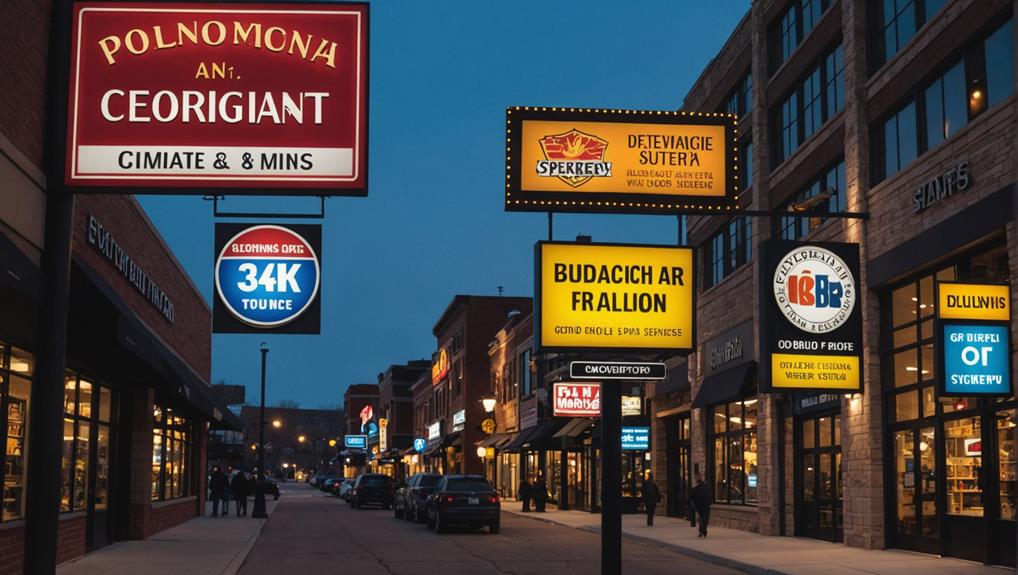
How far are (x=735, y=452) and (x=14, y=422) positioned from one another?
2199cm

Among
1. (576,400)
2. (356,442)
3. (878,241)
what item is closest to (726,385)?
(878,241)

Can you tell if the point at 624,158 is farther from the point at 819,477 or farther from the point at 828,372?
the point at 819,477

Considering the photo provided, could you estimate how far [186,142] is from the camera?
9.05 metres

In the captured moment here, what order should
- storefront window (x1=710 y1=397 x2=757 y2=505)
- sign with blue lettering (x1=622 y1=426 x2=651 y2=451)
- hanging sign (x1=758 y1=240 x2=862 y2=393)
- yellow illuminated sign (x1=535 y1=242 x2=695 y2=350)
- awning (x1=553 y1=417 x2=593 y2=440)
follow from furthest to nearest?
1. awning (x1=553 y1=417 x2=593 y2=440)
2. sign with blue lettering (x1=622 y1=426 x2=651 y2=451)
3. storefront window (x1=710 y1=397 x2=757 y2=505)
4. hanging sign (x1=758 y1=240 x2=862 y2=393)
5. yellow illuminated sign (x1=535 y1=242 x2=695 y2=350)

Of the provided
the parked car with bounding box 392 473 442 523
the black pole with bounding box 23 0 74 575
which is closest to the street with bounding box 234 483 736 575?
the parked car with bounding box 392 473 442 523

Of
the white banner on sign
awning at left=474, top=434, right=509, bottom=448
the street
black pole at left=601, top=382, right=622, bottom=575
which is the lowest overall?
the street

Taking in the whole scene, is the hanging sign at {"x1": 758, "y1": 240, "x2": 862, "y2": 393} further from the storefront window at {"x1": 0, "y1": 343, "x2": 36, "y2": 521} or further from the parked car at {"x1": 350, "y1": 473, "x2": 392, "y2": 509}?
the parked car at {"x1": 350, "y1": 473, "x2": 392, "y2": 509}

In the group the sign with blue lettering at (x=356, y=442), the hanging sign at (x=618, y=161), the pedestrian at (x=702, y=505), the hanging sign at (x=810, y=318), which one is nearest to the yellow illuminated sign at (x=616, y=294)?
the hanging sign at (x=618, y=161)

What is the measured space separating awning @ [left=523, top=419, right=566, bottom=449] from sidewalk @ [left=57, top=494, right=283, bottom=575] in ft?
61.3

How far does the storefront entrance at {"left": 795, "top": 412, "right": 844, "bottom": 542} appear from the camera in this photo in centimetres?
2633

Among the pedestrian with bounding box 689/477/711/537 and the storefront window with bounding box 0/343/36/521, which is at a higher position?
the storefront window with bounding box 0/343/36/521

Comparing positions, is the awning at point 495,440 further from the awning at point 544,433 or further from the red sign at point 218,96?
the red sign at point 218,96

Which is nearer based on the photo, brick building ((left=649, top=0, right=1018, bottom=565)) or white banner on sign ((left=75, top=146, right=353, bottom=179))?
white banner on sign ((left=75, top=146, right=353, bottom=179))

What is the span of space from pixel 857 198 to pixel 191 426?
23.0 m
